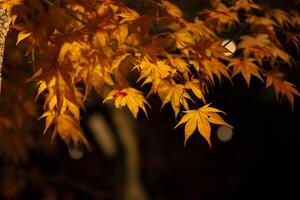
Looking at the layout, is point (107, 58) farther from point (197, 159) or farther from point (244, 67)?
point (197, 159)

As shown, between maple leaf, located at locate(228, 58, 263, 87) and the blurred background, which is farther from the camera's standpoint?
the blurred background

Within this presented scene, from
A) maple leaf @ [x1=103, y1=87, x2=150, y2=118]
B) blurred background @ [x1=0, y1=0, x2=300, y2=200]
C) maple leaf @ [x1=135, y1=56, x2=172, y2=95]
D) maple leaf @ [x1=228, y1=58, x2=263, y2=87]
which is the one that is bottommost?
blurred background @ [x1=0, y1=0, x2=300, y2=200]

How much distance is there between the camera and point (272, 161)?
25.7ft

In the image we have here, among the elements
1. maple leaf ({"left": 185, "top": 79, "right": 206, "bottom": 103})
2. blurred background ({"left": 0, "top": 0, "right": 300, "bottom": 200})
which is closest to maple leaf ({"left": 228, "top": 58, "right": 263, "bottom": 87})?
maple leaf ({"left": 185, "top": 79, "right": 206, "bottom": 103})

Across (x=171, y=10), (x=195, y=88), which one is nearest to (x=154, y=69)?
(x=195, y=88)

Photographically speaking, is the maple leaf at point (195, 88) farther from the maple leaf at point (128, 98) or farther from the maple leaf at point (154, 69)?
Result: the maple leaf at point (128, 98)

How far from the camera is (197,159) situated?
8.92 meters

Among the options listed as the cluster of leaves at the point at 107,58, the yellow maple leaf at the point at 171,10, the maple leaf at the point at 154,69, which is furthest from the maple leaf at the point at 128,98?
the yellow maple leaf at the point at 171,10

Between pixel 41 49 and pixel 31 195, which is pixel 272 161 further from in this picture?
pixel 41 49

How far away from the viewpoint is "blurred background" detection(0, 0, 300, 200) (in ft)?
22.2

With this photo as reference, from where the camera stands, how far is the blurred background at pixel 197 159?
676cm

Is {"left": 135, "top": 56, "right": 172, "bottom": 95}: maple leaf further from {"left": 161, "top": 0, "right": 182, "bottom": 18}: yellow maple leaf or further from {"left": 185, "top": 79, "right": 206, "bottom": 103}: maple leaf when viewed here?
{"left": 161, "top": 0, "right": 182, "bottom": 18}: yellow maple leaf

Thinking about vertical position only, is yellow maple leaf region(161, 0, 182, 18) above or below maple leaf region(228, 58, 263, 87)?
above

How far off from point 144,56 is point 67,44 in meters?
0.39
